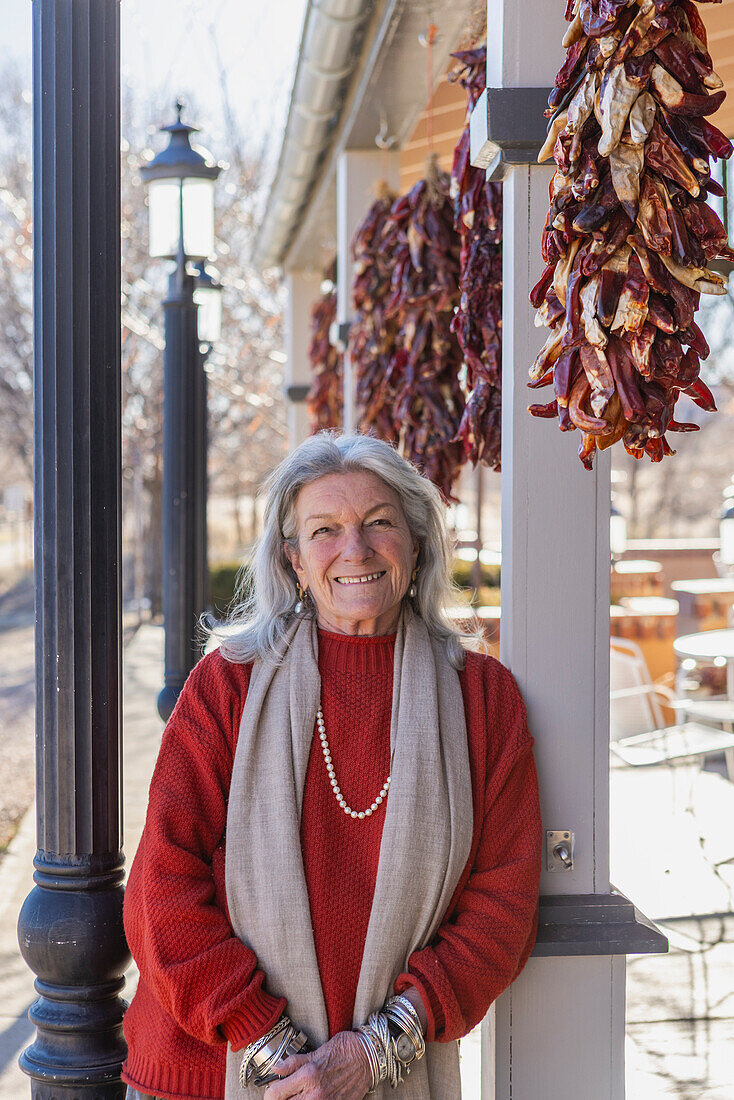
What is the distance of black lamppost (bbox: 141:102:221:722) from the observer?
5.09m

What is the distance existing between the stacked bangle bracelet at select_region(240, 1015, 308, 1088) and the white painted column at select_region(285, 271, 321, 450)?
6.80 metres

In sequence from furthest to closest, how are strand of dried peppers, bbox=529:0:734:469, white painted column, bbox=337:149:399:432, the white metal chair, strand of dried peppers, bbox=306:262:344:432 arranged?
strand of dried peppers, bbox=306:262:344:432 → the white metal chair → white painted column, bbox=337:149:399:432 → strand of dried peppers, bbox=529:0:734:469

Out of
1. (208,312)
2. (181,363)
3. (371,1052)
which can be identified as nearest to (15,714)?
(208,312)

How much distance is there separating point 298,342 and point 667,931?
5.46 metres

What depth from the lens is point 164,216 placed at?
5184 millimetres

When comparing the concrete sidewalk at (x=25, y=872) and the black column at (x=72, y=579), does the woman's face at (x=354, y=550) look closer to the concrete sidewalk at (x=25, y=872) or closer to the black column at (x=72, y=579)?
the black column at (x=72, y=579)

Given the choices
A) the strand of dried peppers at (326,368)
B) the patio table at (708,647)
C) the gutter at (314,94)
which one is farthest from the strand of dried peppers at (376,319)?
the strand of dried peppers at (326,368)

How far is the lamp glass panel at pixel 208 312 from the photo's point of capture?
7.08m

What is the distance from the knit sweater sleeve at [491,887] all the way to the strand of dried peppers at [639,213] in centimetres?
66

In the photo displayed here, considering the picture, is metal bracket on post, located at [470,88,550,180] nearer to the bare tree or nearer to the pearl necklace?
the pearl necklace

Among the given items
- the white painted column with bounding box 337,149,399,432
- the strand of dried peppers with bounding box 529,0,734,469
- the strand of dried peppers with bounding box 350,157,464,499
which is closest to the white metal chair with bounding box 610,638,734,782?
the strand of dried peppers with bounding box 350,157,464,499

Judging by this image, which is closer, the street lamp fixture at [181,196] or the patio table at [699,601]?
the street lamp fixture at [181,196]

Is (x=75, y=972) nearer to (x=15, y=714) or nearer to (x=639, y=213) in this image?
(x=639, y=213)

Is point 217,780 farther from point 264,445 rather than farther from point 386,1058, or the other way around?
point 264,445
